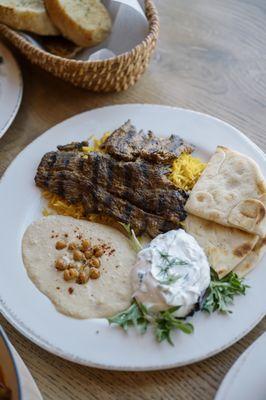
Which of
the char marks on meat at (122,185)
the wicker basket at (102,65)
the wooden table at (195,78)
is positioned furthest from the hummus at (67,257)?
the wicker basket at (102,65)

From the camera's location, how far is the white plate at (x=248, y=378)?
2.18 meters

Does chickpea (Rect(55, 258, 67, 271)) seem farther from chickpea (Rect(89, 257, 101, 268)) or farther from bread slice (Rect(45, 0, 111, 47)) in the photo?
bread slice (Rect(45, 0, 111, 47))

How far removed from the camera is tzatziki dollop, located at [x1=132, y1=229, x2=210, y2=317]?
239 cm

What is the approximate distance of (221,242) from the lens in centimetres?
265

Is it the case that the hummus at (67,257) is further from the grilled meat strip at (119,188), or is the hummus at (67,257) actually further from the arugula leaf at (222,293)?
the arugula leaf at (222,293)

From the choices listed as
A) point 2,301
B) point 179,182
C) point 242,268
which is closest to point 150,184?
point 179,182

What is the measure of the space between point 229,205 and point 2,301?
1257mm

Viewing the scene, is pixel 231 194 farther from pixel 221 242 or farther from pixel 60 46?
pixel 60 46

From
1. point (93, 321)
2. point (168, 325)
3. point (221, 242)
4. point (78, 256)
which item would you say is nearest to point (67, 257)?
point (78, 256)

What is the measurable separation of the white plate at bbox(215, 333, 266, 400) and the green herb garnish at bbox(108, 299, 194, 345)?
26cm

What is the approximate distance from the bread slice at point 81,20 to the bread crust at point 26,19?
58 millimetres

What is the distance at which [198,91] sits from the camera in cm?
361

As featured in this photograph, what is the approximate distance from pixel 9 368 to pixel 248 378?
3.38 feet

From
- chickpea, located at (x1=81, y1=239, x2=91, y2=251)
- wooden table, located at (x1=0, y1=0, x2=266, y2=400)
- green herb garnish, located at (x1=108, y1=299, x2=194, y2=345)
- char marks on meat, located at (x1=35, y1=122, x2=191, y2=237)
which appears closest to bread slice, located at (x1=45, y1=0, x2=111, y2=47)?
wooden table, located at (x1=0, y1=0, x2=266, y2=400)
